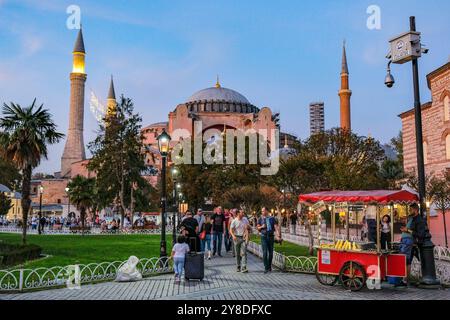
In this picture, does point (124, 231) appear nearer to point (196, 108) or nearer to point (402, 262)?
point (402, 262)

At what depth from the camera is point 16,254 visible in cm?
1352

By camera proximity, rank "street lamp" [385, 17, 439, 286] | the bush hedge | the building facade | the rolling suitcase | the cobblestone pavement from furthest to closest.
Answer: the building facade
the bush hedge
the rolling suitcase
"street lamp" [385, 17, 439, 286]
the cobblestone pavement

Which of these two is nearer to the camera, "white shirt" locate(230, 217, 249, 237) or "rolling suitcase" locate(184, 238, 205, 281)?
"rolling suitcase" locate(184, 238, 205, 281)

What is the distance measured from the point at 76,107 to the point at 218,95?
2417cm

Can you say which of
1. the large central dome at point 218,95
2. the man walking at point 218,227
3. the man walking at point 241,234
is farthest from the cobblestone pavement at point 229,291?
the large central dome at point 218,95

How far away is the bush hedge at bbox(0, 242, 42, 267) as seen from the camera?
42.4 feet

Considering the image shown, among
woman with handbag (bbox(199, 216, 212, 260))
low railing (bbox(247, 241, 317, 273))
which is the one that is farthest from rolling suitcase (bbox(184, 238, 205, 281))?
woman with handbag (bbox(199, 216, 212, 260))

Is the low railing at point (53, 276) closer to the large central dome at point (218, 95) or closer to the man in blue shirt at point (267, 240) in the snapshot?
the man in blue shirt at point (267, 240)

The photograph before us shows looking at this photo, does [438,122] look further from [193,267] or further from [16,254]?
[16,254]

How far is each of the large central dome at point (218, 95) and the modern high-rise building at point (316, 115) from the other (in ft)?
149

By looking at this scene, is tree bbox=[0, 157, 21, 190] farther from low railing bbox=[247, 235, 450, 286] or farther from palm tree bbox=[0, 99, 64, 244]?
low railing bbox=[247, 235, 450, 286]

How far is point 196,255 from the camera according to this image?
1001cm

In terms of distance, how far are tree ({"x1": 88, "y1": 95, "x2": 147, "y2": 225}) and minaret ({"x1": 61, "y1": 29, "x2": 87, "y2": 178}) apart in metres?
34.0
